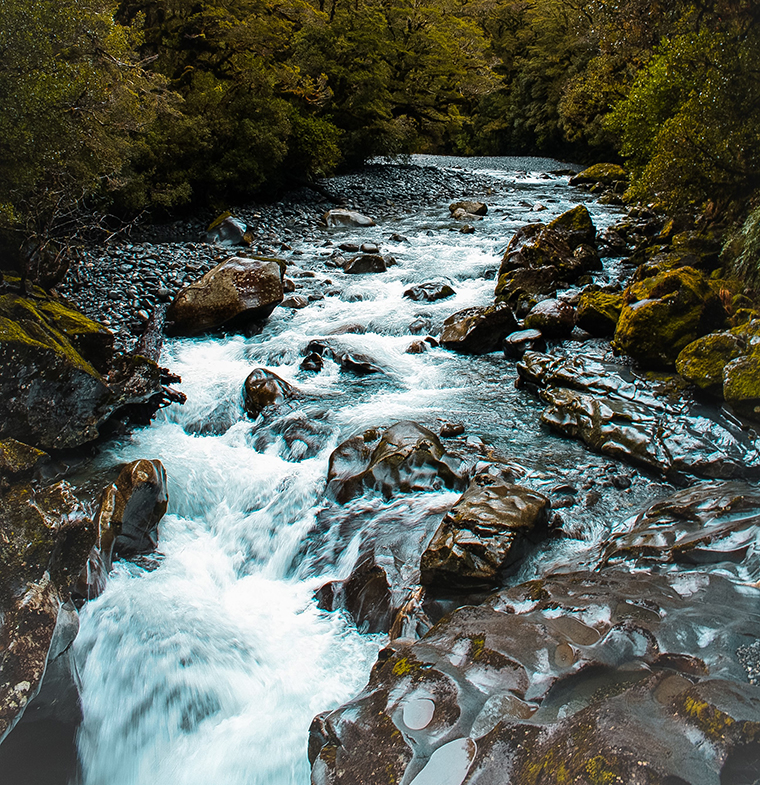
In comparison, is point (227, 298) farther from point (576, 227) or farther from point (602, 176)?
point (602, 176)

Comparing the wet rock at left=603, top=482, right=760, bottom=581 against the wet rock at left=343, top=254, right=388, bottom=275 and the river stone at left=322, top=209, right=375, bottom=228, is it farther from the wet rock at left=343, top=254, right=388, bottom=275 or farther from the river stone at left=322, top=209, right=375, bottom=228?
the river stone at left=322, top=209, right=375, bottom=228

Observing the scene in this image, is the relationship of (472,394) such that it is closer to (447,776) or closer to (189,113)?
(447,776)

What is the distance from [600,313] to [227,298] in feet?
21.0

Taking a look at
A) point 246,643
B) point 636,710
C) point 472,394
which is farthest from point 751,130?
point 246,643

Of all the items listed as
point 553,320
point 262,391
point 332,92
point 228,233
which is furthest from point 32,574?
point 332,92

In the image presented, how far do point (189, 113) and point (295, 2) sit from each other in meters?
10.6

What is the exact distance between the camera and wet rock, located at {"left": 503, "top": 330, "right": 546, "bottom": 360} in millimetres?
8320

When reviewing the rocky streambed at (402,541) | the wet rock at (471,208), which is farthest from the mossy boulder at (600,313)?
the wet rock at (471,208)

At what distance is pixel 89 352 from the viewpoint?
22.8 feet

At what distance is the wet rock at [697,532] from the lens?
393 centimetres

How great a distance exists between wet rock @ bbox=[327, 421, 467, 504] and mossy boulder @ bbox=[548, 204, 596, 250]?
7.16 meters

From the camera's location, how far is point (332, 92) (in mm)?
21828

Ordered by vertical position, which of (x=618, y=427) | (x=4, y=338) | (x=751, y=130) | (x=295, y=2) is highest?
(x=295, y=2)

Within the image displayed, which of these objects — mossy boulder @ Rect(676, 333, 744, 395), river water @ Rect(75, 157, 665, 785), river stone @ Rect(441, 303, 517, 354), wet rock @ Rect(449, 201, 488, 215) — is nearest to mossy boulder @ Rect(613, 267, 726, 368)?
mossy boulder @ Rect(676, 333, 744, 395)
